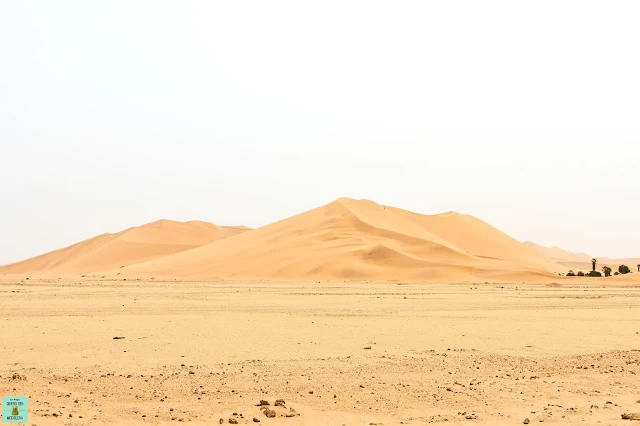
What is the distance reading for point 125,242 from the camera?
9819cm

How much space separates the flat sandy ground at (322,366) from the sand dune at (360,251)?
104 ft

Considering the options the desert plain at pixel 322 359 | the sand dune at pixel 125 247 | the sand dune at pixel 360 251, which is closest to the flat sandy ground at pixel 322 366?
the desert plain at pixel 322 359

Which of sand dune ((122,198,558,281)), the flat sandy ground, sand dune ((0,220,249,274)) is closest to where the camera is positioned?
the flat sandy ground

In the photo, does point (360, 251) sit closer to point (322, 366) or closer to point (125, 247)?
point (322, 366)

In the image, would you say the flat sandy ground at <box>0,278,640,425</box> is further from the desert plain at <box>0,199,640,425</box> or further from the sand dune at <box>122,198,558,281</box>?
the sand dune at <box>122,198,558,281</box>

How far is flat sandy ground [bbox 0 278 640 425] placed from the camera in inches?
328

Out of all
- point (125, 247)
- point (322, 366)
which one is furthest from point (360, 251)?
point (125, 247)

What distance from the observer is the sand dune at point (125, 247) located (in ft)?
297

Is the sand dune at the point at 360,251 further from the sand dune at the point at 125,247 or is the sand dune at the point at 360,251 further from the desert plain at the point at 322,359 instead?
the desert plain at the point at 322,359

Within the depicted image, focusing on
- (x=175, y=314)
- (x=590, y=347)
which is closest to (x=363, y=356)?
(x=590, y=347)

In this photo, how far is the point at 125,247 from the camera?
315ft

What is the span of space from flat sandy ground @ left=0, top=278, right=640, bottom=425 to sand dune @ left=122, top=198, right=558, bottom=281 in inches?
1247

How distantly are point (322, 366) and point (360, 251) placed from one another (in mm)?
47747

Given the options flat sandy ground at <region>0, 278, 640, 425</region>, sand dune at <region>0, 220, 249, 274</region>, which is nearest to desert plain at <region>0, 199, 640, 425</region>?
flat sandy ground at <region>0, 278, 640, 425</region>
